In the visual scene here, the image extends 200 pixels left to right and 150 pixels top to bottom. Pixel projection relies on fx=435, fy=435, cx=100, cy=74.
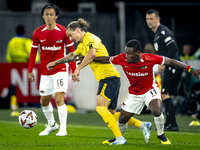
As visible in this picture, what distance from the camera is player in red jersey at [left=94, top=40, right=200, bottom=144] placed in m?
6.43

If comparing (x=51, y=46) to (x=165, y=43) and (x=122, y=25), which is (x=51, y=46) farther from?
(x=122, y=25)

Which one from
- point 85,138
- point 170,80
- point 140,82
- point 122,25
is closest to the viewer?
point 140,82

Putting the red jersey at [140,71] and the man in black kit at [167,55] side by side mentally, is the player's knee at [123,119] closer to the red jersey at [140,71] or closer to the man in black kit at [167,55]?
the red jersey at [140,71]

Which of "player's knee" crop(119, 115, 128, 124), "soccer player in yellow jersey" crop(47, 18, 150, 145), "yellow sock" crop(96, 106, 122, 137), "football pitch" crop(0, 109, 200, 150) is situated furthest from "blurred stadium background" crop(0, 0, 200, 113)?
"yellow sock" crop(96, 106, 122, 137)

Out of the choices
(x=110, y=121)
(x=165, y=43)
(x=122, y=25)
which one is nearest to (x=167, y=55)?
(x=165, y=43)

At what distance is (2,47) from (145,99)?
11.2 meters

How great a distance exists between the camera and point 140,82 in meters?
6.62

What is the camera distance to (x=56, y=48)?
8125mm

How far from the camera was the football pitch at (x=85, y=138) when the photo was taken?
6279 millimetres

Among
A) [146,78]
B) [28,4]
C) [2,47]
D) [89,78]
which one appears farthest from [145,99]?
[28,4]

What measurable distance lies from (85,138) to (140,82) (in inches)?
61.5

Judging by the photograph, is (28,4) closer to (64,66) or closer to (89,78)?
(89,78)

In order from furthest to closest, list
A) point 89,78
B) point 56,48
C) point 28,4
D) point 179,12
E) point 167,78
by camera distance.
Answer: point 28,4
point 179,12
point 89,78
point 167,78
point 56,48

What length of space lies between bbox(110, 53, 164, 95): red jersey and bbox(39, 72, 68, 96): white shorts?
167 centimetres
